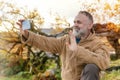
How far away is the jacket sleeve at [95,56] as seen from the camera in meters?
1.83

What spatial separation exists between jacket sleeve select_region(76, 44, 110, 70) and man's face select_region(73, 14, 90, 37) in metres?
0.13

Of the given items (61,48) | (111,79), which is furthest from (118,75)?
(61,48)

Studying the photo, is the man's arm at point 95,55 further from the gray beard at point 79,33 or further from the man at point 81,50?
the gray beard at point 79,33

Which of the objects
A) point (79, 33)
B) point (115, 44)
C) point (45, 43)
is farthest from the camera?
point (115, 44)

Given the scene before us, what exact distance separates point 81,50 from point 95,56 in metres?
0.10

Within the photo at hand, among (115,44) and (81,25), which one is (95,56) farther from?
(115,44)

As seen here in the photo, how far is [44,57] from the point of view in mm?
5668

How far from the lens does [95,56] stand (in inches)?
73.7

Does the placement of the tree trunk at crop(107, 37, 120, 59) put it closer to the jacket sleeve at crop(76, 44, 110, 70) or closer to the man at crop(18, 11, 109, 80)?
the man at crop(18, 11, 109, 80)

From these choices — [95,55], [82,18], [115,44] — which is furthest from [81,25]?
[115,44]

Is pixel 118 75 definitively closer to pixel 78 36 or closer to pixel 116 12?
pixel 116 12

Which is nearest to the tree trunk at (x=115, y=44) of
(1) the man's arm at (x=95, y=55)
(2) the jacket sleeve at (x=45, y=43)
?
(2) the jacket sleeve at (x=45, y=43)

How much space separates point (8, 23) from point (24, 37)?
3.40 metres

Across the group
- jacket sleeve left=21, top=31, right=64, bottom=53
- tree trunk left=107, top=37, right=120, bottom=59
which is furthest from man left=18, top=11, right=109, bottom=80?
tree trunk left=107, top=37, right=120, bottom=59
